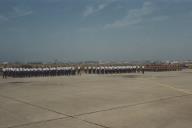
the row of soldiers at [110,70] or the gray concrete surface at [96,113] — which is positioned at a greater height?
the row of soldiers at [110,70]

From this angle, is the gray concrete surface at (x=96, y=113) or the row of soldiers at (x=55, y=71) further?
the row of soldiers at (x=55, y=71)

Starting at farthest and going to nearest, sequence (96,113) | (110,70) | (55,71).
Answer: (110,70)
(55,71)
(96,113)

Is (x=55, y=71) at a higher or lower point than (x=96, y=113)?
higher

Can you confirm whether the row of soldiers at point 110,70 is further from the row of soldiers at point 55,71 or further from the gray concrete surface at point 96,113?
the gray concrete surface at point 96,113

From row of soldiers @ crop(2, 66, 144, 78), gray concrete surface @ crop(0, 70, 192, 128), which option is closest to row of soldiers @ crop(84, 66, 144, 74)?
row of soldiers @ crop(2, 66, 144, 78)

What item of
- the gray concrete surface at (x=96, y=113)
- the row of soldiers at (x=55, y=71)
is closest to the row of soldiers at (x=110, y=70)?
the row of soldiers at (x=55, y=71)

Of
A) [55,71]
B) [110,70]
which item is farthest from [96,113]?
[110,70]

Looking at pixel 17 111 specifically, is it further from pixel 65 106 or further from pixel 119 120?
pixel 119 120

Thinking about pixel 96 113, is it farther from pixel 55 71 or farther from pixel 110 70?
pixel 110 70

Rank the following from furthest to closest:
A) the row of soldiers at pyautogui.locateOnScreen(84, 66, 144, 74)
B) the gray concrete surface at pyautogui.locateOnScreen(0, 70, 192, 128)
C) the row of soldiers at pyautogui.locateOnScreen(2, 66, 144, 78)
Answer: the row of soldiers at pyautogui.locateOnScreen(84, 66, 144, 74) → the row of soldiers at pyautogui.locateOnScreen(2, 66, 144, 78) → the gray concrete surface at pyautogui.locateOnScreen(0, 70, 192, 128)

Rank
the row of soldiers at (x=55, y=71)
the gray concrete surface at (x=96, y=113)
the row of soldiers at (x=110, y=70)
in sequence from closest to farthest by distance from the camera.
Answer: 1. the gray concrete surface at (x=96, y=113)
2. the row of soldiers at (x=55, y=71)
3. the row of soldiers at (x=110, y=70)

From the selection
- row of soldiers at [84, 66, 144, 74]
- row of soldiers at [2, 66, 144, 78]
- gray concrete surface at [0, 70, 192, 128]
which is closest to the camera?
gray concrete surface at [0, 70, 192, 128]

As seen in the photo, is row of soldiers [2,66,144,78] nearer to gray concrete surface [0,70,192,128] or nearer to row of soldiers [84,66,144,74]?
row of soldiers [84,66,144,74]

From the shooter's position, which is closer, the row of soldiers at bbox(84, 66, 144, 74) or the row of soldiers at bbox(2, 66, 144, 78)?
the row of soldiers at bbox(2, 66, 144, 78)
